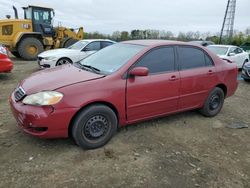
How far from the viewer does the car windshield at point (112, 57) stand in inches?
153

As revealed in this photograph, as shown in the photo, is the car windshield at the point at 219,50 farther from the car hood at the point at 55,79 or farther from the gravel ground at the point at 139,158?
the car hood at the point at 55,79

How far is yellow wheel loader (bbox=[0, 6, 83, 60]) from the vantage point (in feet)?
44.3

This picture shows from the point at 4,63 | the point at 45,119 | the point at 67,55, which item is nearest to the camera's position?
the point at 45,119

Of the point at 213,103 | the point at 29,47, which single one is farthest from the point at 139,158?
the point at 29,47

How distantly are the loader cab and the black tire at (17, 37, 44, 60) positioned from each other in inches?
39.9

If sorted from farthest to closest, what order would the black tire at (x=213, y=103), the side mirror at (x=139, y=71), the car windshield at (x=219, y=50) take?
the car windshield at (x=219, y=50), the black tire at (x=213, y=103), the side mirror at (x=139, y=71)

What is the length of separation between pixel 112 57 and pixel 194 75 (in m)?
1.56

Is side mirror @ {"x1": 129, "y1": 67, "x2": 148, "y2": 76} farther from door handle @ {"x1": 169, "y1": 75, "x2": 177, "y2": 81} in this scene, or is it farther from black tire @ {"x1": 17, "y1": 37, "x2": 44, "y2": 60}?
black tire @ {"x1": 17, "y1": 37, "x2": 44, "y2": 60}

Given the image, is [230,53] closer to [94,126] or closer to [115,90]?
[115,90]

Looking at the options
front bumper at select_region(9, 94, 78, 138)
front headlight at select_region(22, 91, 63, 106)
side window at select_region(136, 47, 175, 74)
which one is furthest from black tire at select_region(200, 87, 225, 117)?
front headlight at select_region(22, 91, 63, 106)

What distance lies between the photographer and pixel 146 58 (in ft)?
13.2

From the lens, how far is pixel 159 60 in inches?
166

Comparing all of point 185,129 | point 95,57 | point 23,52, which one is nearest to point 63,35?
point 23,52

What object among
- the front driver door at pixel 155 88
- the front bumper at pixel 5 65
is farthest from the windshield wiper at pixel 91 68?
the front bumper at pixel 5 65
